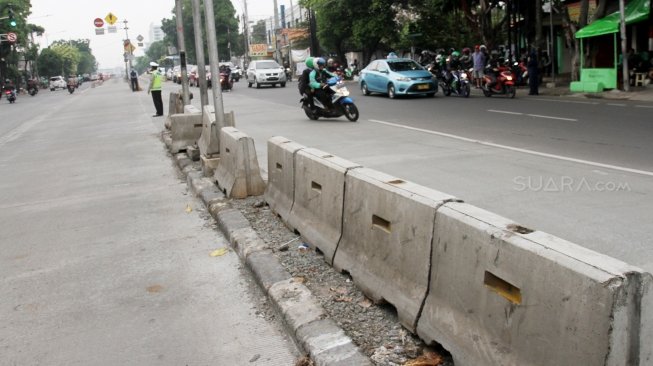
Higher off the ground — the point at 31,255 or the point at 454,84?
the point at 454,84

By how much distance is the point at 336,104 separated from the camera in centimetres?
1503

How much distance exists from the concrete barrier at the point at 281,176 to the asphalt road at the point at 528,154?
1.94 meters

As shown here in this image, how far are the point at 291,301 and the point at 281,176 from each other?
2315 millimetres

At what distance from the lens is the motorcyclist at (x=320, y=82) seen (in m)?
14.9

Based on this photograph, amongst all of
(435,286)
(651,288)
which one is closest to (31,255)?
(435,286)

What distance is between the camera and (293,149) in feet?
18.5

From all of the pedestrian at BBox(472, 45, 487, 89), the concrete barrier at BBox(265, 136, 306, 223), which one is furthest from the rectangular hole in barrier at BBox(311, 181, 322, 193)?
the pedestrian at BBox(472, 45, 487, 89)

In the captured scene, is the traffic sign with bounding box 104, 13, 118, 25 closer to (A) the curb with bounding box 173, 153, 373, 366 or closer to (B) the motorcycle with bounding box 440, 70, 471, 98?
(B) the motorcycle with bounding box 440, 70, 471, 98

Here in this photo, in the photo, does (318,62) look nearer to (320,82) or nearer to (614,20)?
(320,82)

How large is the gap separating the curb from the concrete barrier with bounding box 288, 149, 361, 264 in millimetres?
370

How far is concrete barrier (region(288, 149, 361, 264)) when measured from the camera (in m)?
4.50

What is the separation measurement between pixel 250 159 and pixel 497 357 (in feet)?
15.5

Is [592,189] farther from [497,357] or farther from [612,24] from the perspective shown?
[612,24]

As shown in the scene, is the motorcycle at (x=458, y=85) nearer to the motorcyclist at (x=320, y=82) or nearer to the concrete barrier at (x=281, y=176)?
the motorcyclist at (x=320, y=82)
